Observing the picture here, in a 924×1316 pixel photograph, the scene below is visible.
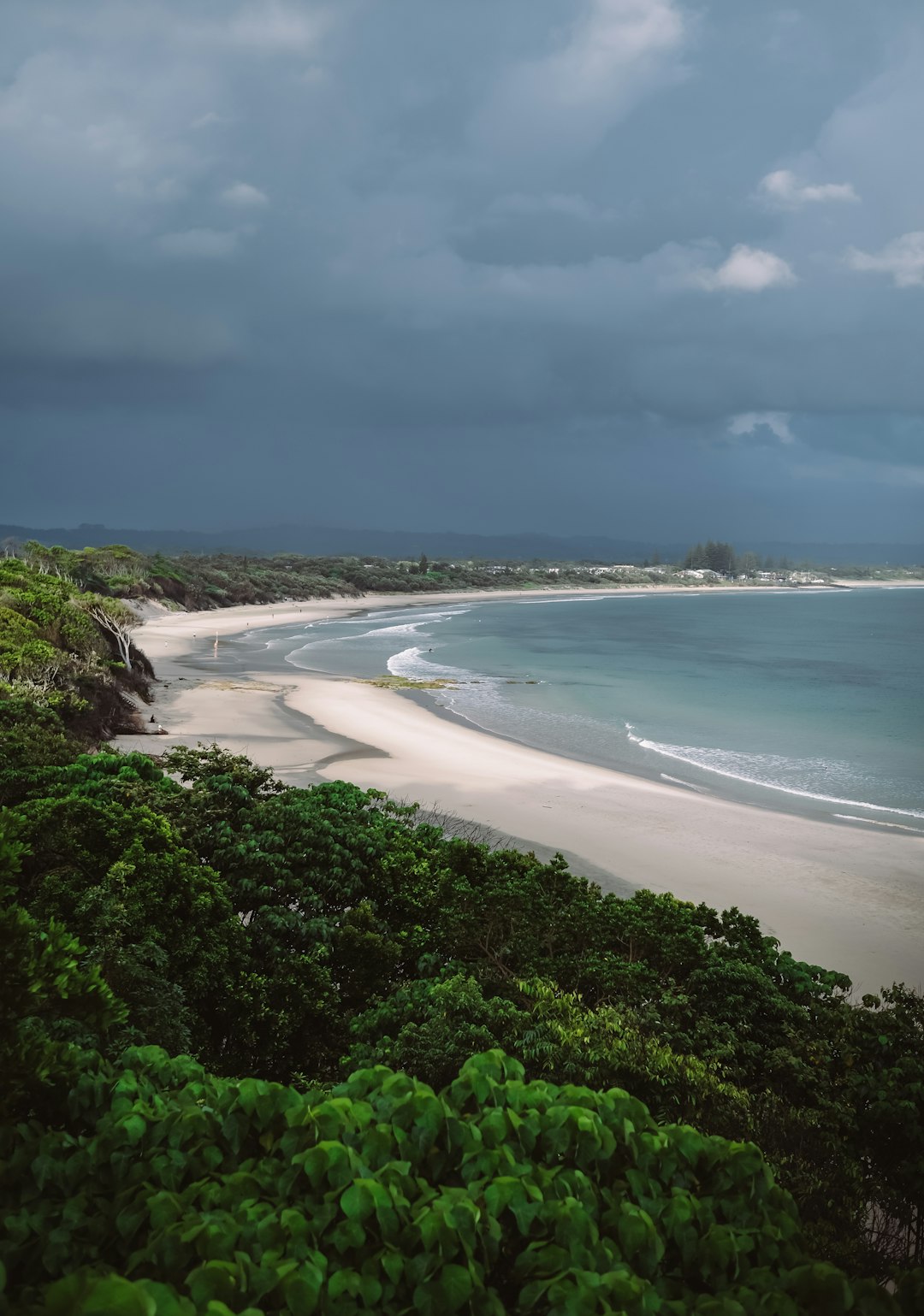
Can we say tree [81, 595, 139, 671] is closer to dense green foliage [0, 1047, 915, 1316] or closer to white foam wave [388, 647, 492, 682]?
white foam wave [388, 647, 492, 682]

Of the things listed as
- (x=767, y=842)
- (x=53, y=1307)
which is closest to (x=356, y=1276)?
(x=53, y=1307)

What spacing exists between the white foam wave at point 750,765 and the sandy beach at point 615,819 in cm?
269

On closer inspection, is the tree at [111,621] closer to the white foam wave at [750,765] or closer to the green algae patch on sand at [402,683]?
the green algae patch on sand at [402,683]

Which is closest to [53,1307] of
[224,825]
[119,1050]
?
[119,1050]

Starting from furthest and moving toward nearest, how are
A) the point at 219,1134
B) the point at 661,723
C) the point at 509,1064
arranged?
the point at 661,723 → the point at 509,1064 → the point at 219,1134

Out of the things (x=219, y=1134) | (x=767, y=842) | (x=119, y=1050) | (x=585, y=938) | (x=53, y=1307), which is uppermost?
(x=53, y=1307)

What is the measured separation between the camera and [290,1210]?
301 centimetres

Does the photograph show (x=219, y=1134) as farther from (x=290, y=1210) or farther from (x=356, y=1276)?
(x=356, y=1276)

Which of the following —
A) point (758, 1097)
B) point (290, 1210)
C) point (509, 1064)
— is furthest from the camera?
point (758, 1097)

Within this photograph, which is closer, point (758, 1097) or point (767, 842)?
point (758, 1097)

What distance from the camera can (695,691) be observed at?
38.3 meters

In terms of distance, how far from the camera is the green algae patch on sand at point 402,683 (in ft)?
115

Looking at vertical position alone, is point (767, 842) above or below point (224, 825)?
below

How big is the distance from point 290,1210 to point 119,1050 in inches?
108
